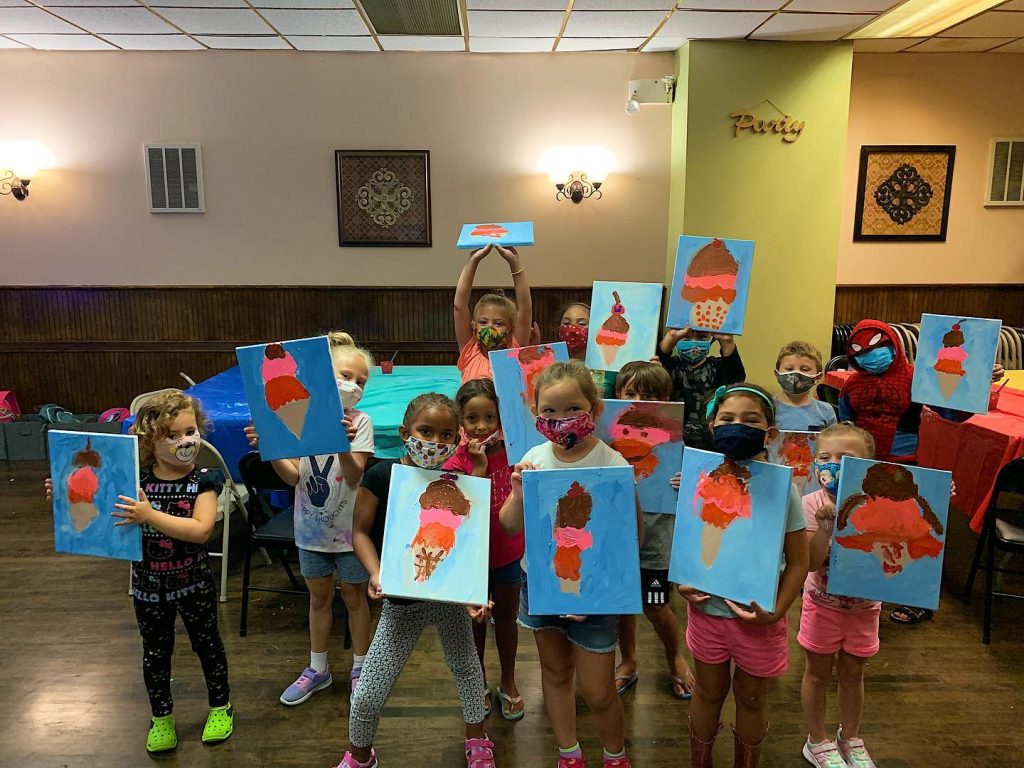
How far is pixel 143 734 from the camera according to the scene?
2.23 meters

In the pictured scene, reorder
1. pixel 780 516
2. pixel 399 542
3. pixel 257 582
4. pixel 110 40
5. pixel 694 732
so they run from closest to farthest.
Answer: pixel 780 516
pixel 399 542
pixel 694 732
pixel 257 582
pixel 110 40

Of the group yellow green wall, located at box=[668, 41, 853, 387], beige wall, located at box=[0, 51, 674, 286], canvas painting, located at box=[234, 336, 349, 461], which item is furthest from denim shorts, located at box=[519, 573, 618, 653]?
beige wall, located at box=[0, 51, 674, 286]

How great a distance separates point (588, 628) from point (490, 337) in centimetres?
123

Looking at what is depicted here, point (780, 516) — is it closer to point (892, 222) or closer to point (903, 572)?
point (903, 572)

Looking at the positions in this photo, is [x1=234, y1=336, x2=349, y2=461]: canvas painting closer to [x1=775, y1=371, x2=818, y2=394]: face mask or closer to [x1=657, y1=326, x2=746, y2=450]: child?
[x1=657, y1=326, x2=746, y2=450]: child

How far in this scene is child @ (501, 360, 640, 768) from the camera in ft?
5.54

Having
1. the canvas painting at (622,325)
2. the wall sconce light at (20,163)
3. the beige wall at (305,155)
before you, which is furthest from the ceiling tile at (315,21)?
the canvas painting at (622,325)

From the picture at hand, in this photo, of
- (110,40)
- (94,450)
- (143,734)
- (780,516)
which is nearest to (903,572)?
(780,516)

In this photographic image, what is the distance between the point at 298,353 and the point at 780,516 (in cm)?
131

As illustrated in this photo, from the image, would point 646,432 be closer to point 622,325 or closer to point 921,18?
point 622,325

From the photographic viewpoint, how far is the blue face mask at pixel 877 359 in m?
2.80

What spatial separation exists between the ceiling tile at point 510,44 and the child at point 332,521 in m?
3.64

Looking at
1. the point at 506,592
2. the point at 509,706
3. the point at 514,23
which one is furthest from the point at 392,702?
the point at 514,23

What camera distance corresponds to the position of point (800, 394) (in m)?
2.64
